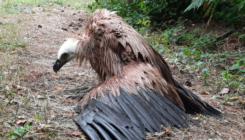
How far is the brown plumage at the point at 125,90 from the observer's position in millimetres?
1951

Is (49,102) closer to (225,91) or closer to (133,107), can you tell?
(133,107)

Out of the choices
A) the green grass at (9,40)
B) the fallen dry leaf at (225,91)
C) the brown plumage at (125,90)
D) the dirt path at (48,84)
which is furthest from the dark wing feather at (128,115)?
the green grass at (9,40)

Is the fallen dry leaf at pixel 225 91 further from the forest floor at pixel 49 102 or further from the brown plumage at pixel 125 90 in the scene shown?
the brown plumage at pixel 125 90

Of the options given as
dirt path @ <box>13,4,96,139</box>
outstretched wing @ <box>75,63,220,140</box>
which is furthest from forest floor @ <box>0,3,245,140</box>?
outstretched wing @ <box>75,63,220,140</box>

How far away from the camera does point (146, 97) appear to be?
2.17m

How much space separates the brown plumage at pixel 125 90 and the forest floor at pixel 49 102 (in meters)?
0.13

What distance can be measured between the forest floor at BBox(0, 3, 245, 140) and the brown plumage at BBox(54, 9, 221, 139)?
130 millimetres

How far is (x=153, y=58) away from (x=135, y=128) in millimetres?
962

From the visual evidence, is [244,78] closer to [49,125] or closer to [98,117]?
[98,117]

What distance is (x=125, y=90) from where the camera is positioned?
220 centimetres

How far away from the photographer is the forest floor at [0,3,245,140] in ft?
6.19

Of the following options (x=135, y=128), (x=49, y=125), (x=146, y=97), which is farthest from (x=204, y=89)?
(x=49, y=125)

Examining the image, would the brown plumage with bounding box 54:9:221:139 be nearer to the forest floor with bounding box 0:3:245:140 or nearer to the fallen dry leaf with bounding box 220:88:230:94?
the forest floor with bounding box 0:3:245:140

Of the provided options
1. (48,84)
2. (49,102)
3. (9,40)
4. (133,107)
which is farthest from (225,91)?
(9,40)
